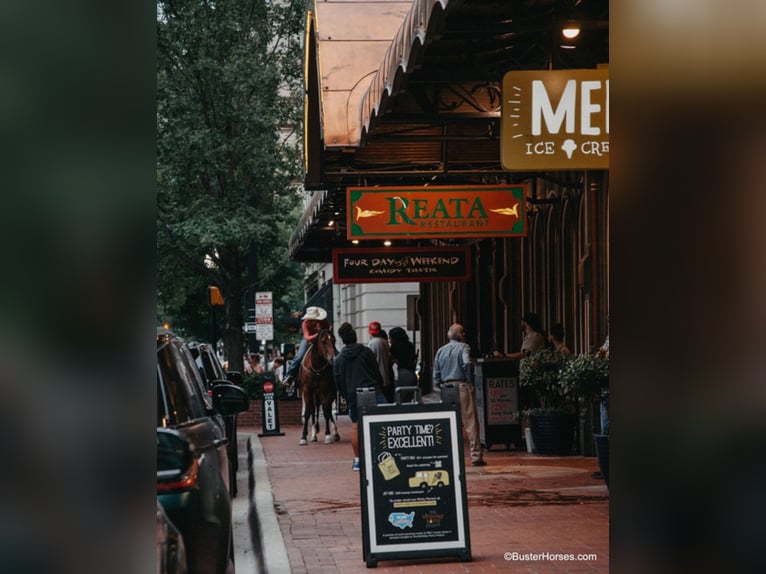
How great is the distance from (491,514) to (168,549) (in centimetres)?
754

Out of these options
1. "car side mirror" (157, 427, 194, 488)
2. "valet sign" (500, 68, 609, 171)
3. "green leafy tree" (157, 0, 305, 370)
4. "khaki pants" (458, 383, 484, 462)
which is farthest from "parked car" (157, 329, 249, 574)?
"green leafy tree" (157, 0, 305, 370)

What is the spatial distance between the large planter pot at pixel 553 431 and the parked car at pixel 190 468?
9583mm

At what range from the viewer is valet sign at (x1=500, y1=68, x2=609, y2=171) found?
833cm

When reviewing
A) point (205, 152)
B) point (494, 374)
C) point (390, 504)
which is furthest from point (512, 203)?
point (205, 152)

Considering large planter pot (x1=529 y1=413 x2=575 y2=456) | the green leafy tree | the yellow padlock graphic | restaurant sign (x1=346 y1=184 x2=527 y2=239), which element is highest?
the green leafy tree

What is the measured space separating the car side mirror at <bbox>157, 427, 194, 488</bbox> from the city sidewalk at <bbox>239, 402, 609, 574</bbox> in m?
3.42

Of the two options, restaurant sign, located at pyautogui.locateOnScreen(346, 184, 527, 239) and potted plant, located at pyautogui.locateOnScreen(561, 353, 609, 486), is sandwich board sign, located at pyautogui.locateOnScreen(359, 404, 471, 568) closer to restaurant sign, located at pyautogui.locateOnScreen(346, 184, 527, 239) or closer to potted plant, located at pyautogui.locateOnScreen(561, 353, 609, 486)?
potted plant, located at pyautogui.locateOnScreen(561, 353, 609, 486)

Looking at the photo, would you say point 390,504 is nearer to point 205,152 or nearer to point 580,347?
point 580,347

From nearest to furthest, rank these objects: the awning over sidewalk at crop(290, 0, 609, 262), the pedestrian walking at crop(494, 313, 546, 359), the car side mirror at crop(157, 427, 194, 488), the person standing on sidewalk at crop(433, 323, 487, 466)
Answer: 1. the car side mirror at crop(157, 427, 194, 488)
2. the awning over sidewalk at crop(290, 0, 609, 262)
3. the person standing on sidewalk at crop(433, 323, 487, 466)
4. the pedestrian walking at crop(494, 313, 546, 359)

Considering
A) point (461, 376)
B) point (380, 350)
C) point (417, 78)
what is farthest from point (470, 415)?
point (417, 78)

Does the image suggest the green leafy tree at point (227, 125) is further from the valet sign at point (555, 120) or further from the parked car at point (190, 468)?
the parked car at point (190, 468)

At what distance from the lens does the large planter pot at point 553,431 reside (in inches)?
599
